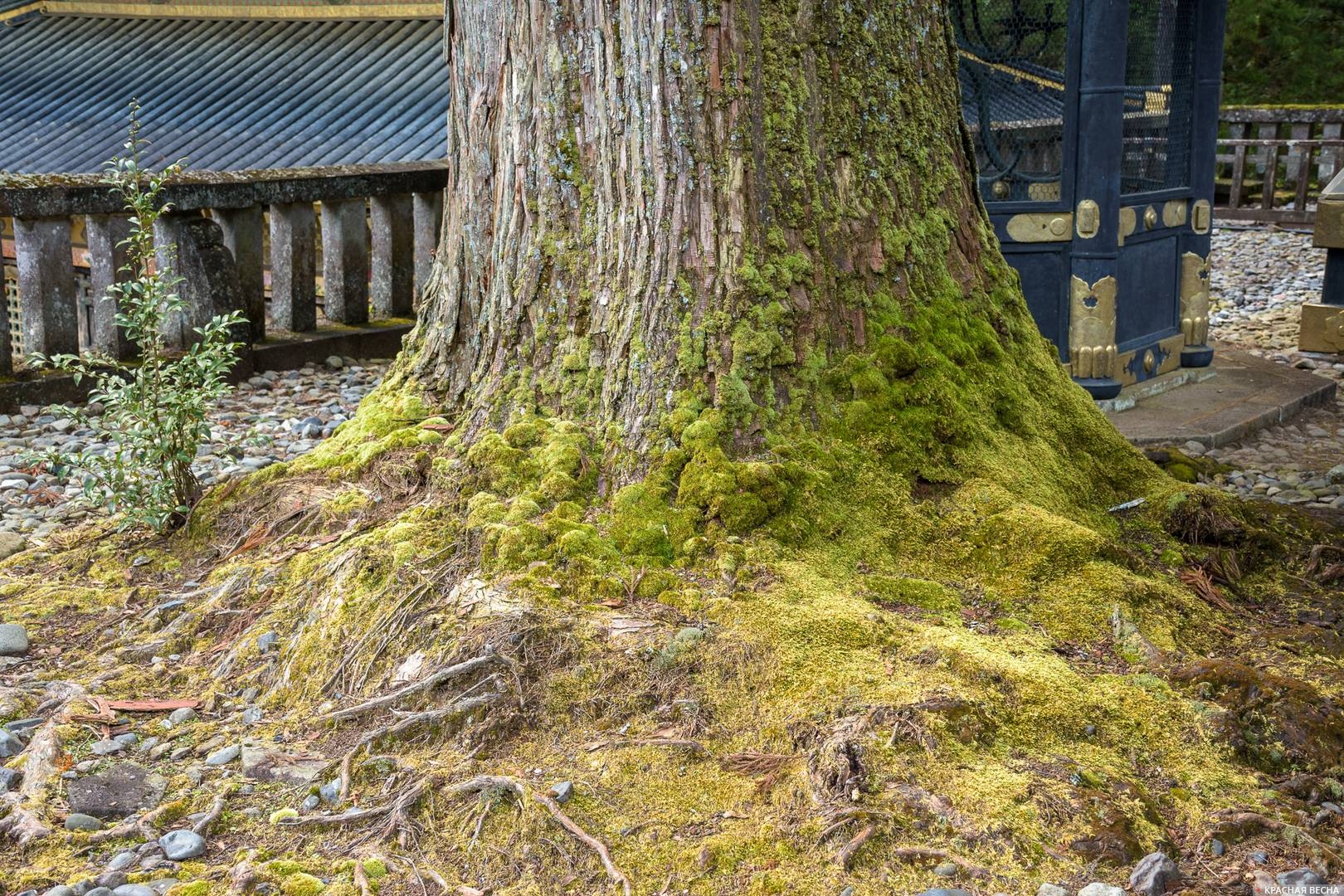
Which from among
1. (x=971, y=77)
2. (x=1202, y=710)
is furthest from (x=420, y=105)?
(x=1202, y=710)

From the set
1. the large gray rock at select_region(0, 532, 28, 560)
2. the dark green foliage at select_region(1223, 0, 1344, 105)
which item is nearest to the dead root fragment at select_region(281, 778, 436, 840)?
the large gray rock at select_region(0, 532, 28, 560)

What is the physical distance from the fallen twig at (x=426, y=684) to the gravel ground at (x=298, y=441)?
1777 mm

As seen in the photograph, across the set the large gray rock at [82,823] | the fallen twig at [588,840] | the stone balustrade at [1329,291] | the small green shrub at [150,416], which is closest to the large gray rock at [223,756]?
the large gray rock at [82,823]

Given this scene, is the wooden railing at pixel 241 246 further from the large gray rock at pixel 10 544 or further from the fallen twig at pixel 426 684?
the fallen twig at pixel 426 684

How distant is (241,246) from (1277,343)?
21.9 ft

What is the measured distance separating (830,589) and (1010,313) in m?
1.30

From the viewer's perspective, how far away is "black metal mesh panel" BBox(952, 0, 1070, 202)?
6.23 metres

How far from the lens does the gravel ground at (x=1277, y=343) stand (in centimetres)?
505

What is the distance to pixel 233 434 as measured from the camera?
552 cm

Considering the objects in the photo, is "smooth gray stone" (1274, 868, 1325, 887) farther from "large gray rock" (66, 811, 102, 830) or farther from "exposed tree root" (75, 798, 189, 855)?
"large gray rock" (66, 811, 102, 830)

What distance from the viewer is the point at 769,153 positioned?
3.10m

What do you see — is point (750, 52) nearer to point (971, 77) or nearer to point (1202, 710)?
point (1202, 710)

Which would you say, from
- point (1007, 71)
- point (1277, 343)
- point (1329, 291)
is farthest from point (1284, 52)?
point (1007, 71)

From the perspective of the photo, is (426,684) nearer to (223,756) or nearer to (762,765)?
(223,756)
